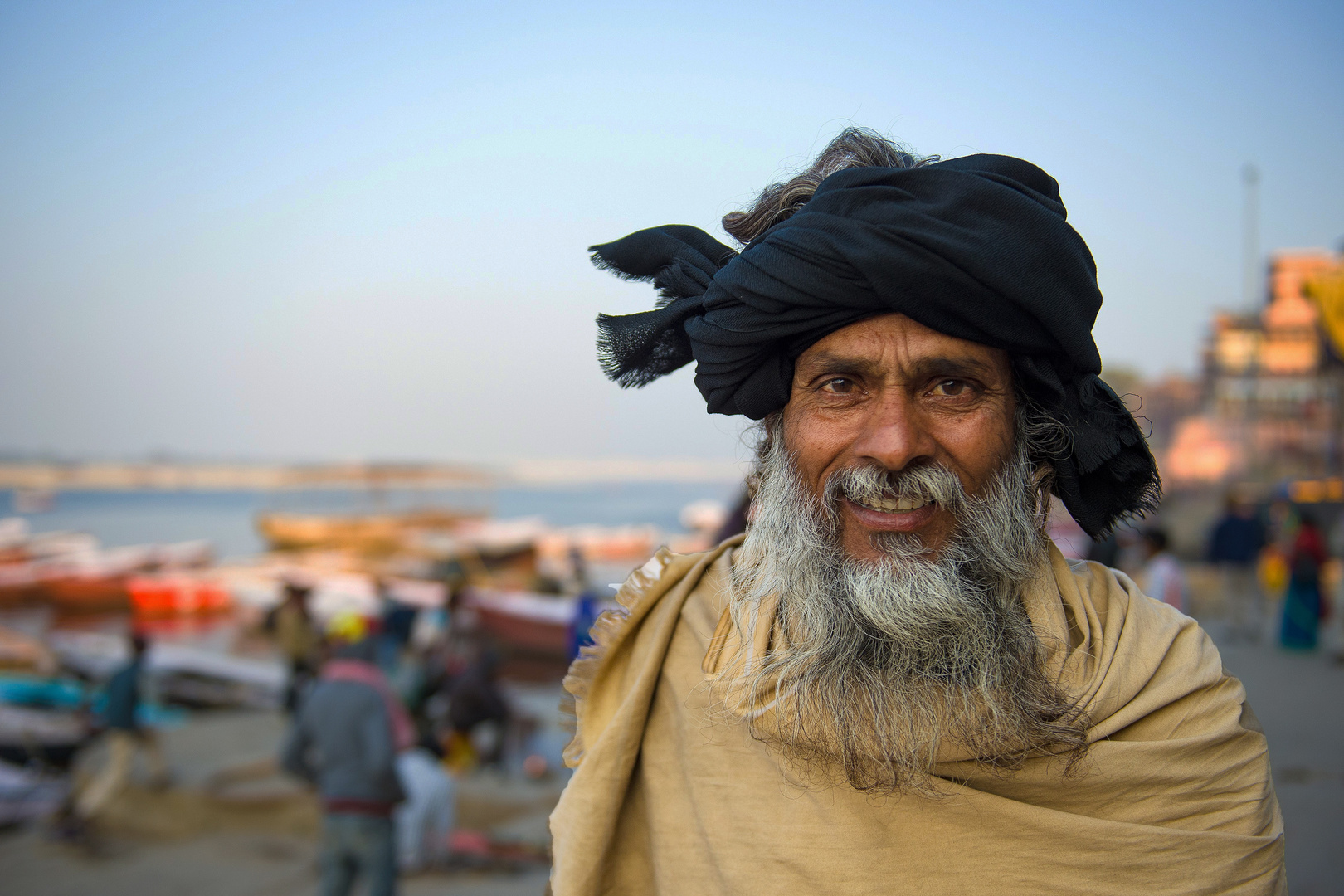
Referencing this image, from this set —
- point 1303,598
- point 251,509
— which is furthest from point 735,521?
point 251,509

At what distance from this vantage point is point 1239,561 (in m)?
8.44

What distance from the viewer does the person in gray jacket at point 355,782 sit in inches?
158

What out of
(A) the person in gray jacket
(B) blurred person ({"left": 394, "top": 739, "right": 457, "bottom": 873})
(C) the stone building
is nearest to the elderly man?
(A) the person in gray jacket

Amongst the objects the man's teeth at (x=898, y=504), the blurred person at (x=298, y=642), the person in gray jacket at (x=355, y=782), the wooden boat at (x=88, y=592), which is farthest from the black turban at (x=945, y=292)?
the wooden boat at (x=88, y=592)

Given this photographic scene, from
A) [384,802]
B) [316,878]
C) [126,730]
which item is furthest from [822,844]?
[126,730]

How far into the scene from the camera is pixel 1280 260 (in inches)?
1243

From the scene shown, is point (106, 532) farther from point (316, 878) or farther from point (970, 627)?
point (970, 627)

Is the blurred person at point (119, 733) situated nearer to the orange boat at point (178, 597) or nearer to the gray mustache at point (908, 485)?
the gray mustache at point (908, 485)

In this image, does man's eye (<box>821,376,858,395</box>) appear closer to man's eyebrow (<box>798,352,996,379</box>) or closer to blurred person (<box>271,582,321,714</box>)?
man's eyebrow (<box>798,352,996,379</box>)

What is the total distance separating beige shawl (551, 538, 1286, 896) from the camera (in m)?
1.15

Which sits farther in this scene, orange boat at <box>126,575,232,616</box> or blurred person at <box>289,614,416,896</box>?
orange boat at <box>126,575,232,616</box>

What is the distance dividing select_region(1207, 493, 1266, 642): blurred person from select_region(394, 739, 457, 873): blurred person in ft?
25.2

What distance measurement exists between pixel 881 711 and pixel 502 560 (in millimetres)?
23500

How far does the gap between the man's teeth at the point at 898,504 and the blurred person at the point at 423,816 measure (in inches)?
185
